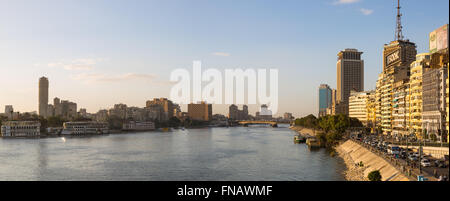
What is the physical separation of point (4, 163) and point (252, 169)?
35193mm

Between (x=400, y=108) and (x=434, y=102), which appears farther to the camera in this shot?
(x=400, y=108)

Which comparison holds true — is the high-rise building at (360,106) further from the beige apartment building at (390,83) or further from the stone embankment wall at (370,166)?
the stone embankment wall at (370,166)

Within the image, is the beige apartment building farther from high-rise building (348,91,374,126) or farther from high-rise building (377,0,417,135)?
high-rise building (348,91,374,126)

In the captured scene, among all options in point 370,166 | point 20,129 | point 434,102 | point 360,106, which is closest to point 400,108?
point 434,102

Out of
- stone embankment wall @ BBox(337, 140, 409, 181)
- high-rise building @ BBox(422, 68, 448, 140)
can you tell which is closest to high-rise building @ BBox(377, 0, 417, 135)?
high-rise building @ BBox(422, 68, 448, 140)

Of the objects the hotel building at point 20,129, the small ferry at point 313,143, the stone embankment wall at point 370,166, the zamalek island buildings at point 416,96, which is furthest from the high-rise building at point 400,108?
the hotel building at point 20,129

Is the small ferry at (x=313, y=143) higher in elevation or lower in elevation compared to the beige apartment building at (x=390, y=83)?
lower

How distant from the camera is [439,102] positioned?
43438mm

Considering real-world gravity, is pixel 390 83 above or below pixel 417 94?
above

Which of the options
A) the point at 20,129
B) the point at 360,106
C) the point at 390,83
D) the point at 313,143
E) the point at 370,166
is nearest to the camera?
the point at 370,166

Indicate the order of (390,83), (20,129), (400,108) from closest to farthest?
(400,108) → (390,83) → (20,129)

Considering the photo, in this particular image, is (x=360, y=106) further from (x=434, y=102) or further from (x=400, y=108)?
(x=434, y=102)
